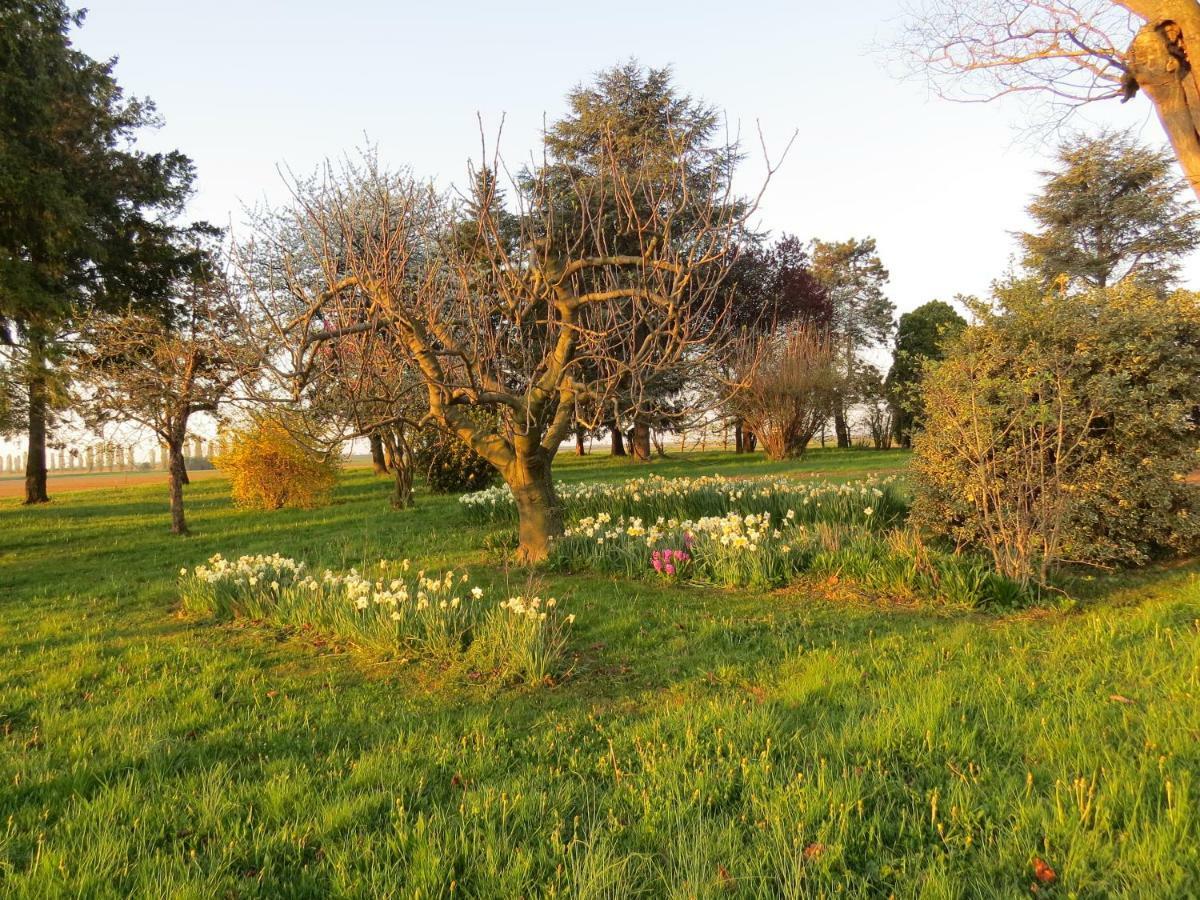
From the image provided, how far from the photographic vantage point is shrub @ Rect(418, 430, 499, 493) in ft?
50.6

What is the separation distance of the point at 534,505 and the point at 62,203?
36.2ft

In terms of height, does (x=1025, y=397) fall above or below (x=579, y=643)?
above

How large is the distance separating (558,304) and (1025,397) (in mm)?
4394

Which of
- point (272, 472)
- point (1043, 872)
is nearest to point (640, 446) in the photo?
point (272, 472)

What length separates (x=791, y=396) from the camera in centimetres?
2086

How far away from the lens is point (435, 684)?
395 centimetres

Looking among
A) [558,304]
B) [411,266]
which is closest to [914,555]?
[558,304]

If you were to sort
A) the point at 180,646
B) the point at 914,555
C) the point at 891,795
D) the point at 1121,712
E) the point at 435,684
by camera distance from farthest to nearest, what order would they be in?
the point at 914,555, the point at 180,646, the point at 435,684, the point at 1121,712, the point at 891,795

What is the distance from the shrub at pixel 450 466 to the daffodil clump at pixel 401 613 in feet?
30.1

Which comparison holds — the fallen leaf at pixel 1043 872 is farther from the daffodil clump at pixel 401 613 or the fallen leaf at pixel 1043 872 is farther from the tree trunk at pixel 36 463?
the tree trunk at pixel 36 463

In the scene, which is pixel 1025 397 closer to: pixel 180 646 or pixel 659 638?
pixel 659 638

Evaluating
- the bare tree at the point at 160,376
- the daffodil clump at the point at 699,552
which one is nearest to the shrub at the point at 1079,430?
the daffodil clump at the point at 699,552

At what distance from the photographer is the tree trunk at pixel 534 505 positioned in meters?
7.04

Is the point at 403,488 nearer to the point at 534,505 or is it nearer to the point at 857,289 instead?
the point at 534,505
